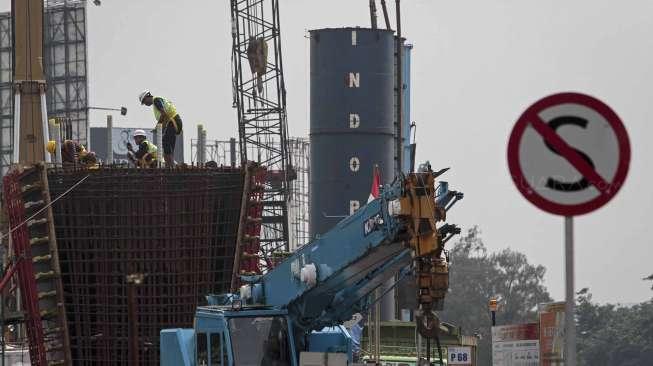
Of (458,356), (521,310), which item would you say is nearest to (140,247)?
(458,356)

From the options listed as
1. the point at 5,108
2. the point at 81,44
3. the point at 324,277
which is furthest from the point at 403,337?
the point at 5,108

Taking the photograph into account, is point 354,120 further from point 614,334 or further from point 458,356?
point 614,334

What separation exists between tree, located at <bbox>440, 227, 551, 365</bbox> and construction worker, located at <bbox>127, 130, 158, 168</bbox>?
69.9m

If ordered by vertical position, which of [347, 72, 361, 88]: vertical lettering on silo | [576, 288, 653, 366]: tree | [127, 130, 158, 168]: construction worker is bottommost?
[576, 288, 653, 366]: tree

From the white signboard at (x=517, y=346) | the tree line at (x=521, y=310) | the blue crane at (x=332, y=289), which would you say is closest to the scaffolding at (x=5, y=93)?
the tree line at (x=521, y=310)

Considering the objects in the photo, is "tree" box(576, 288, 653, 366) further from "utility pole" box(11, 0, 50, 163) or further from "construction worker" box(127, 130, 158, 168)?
→ "construction worker" box(127, 130, 158, 168)

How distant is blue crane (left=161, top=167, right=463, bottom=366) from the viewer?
23516mm

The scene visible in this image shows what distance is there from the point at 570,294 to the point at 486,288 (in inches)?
4436

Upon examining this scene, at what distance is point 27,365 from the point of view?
4525cm

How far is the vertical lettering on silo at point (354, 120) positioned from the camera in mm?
53062

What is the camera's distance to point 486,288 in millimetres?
124688

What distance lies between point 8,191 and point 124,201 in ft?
8.18

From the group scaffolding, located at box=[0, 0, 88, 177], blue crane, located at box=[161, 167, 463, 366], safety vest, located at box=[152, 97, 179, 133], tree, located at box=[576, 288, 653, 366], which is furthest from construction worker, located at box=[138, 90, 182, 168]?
scaffolding, located at box=[0, 0, 88, 177]

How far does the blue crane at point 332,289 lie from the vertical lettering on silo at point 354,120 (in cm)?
2604
